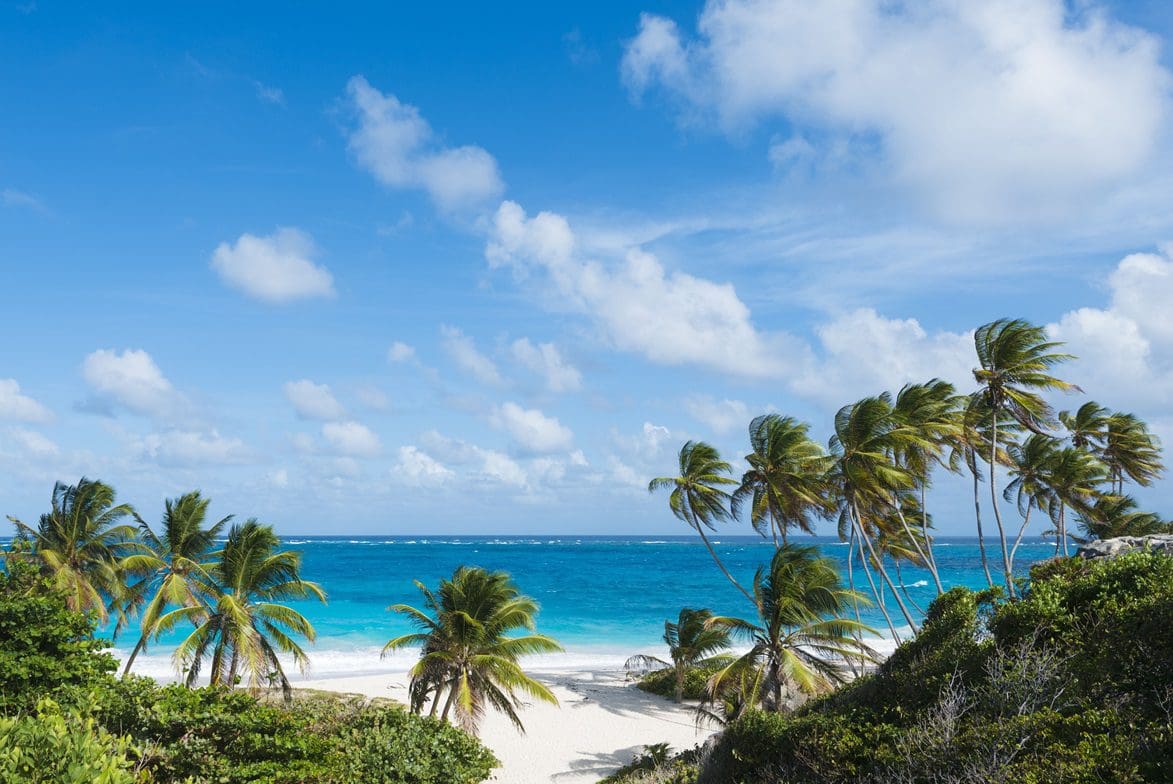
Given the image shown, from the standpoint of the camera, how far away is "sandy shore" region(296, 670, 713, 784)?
18.8m

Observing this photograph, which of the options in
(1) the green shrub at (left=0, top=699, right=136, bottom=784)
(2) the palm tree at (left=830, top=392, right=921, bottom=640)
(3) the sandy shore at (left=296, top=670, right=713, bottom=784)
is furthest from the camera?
(2) the palm tree at (left=830, top=392, right=921, bottom=640)

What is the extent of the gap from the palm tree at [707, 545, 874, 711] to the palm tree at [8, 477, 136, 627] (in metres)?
19.6

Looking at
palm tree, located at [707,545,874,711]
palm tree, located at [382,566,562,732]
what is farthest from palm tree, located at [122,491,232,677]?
palm tree, located at [707,545,874,711]

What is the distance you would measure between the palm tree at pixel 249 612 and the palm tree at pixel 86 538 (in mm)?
6536

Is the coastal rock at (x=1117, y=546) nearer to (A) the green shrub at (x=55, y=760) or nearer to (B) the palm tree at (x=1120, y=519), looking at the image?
(B) the palm tree at (x=1120, y=519)

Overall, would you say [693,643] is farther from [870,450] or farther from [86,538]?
[86,538]

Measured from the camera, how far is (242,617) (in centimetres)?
1684

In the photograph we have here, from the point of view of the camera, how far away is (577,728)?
73.5 ft

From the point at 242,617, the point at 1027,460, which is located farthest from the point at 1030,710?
the point at 1027,460

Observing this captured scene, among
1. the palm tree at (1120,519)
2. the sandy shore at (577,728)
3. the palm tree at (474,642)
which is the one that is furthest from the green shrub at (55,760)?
the palm tree at (1120,519)

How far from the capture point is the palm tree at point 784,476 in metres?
22.9

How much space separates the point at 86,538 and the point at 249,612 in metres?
9.69

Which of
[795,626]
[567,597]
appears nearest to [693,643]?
[795,626]

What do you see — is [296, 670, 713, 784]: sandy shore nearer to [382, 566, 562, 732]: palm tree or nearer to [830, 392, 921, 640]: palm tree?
[382, 566, 562, 732]: palm tree
